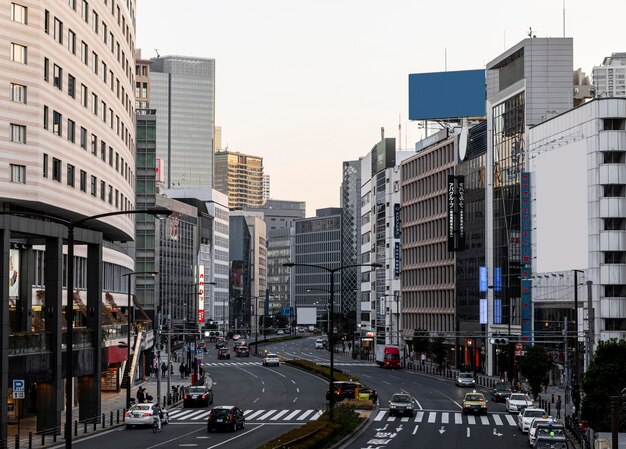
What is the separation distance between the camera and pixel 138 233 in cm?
16075

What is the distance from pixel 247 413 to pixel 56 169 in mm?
22179

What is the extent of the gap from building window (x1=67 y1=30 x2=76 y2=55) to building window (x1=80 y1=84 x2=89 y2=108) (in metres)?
2.88

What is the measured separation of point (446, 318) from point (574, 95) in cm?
4493

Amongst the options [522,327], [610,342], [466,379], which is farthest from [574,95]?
[610,342]

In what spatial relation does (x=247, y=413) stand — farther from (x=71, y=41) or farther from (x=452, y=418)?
(x=71, y=41)

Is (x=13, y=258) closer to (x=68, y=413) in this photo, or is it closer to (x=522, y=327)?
(x=68, y=413)

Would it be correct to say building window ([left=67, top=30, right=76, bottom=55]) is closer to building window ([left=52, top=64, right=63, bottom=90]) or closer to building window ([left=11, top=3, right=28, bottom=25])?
building window ([left=52, top=64, right=63, bottom=90])

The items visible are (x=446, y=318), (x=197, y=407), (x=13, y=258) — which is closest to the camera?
(x=13, y=258)

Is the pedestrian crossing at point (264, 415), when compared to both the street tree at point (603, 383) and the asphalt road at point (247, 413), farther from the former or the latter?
the street tree at point (603, 383)

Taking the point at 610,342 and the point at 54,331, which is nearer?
the point at 610,342

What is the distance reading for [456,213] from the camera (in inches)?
5704

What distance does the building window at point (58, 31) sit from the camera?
66550mm

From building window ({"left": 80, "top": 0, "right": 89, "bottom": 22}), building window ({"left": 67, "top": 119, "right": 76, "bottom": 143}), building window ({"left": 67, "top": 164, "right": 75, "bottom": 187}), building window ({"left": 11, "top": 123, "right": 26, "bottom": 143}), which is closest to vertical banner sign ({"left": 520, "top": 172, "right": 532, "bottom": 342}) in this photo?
building window ({"left": 80, "top": 0, "right": 89, "bottom": 22})

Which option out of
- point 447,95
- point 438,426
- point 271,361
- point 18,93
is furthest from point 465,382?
point 447,95
